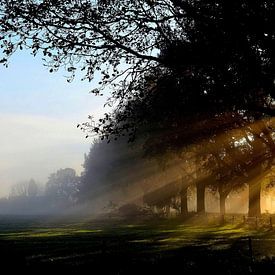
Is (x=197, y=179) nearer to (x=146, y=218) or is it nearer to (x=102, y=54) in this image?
(x=146, y=218)

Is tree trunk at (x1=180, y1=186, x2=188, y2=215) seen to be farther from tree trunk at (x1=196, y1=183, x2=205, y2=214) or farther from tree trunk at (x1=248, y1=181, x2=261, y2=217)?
tree trunk at (x1=248, y1=181, x2=261, y2=217)

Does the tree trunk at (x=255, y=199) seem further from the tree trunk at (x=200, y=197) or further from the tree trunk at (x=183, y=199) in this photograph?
the tree trunk at (x=183, y=199)

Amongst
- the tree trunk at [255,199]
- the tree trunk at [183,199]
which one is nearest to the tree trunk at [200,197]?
the tree trunk at [183,199]

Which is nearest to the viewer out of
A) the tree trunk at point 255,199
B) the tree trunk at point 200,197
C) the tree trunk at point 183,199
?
the tree trunk at point 255,199

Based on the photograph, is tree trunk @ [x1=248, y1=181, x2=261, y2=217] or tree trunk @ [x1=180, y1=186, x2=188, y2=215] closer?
tree trunk @ [x1=248, y1=181, x2=261, y2=217]

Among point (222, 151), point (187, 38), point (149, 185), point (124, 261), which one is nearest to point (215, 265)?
point (124, 261)

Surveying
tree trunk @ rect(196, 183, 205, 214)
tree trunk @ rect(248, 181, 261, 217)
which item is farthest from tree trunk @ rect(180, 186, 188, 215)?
tree trunk @ rect(248, 181, 261, 217)

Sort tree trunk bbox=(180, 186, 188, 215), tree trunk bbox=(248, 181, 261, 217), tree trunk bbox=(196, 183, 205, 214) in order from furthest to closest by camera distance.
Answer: tree trunk bbox=(180, 186, 188, 215)
tree trunk bbox=(196, 183, 205, 214)
tree trunk bbox=(248, 181, 261, 217)

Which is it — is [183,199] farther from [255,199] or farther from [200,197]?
[255,199]

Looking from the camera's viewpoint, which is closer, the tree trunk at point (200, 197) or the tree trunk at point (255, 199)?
the tree trunk at point (255, 199)

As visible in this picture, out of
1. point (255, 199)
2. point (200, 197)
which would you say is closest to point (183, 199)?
point (200, 197)

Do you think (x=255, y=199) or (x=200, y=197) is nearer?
(x=255, y=199)

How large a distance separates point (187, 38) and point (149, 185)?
2034 inches

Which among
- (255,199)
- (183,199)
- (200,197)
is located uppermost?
(200,197)
